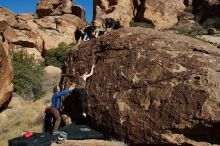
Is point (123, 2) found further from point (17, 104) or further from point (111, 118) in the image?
point (111, 118)

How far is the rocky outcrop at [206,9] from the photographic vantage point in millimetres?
36031

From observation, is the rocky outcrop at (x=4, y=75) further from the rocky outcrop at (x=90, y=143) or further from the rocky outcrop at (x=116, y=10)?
the rocky outcrop at (x=116, y=10)

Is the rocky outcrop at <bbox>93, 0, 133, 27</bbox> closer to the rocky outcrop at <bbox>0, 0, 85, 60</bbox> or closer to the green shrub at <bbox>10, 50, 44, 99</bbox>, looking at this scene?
the rocky outcrop at <bbox>0, 0, 85, 60</bbox>

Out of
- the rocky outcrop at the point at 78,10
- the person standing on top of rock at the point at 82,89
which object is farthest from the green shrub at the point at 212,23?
the person standing on top of rock at the point at 82,89

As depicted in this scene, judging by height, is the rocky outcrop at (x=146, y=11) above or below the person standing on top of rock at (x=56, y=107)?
above

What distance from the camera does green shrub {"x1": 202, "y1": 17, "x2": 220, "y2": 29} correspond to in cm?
3400

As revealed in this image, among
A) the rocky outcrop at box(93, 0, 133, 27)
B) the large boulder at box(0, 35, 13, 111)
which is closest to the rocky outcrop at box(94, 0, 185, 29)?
the rocky outcrop at box(93, 0, 133, 27)

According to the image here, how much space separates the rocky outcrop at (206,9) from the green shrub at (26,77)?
55.4ft

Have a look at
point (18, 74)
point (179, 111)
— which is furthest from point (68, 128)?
point (18, 74)

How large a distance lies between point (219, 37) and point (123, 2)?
489 inches

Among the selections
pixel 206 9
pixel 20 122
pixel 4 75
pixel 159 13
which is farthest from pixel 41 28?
pixel 20 122

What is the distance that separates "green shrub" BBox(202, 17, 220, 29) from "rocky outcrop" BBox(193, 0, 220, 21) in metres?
1.06

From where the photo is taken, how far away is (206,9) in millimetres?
37562

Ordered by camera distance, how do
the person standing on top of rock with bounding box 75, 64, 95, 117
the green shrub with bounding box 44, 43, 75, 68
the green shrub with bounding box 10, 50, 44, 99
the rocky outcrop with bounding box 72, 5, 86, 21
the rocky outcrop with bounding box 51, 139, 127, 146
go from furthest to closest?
the rocky outcrop with bounding box 72, 5, 86, 21 → the green shrub with bounding box 44, 43, 75, 68 → the green shrub with bounding box 10, 50, 44, 99 → the person standing on top of rock with bounding box 75, 64, 95, 117 → the rocky outcrop with bounding box 51, 139, 127, 146
